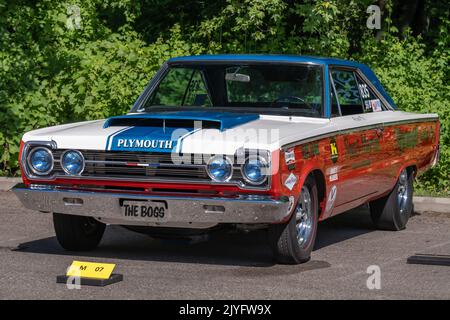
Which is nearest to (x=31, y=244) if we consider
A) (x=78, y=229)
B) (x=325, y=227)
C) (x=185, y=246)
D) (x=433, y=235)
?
(x=78, y=229)

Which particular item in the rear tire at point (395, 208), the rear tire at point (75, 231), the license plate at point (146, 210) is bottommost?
the rear tire at point (395, 208)

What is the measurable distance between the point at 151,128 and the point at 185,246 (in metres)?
1.45

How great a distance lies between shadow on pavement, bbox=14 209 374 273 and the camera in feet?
29.5

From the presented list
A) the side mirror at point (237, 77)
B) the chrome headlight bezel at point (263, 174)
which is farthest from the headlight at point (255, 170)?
the side mirror at point (237, 77)

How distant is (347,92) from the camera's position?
10320mm

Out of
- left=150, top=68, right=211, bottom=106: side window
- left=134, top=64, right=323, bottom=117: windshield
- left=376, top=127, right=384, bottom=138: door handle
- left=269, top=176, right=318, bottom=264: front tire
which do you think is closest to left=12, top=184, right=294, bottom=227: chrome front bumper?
left=269, top=176, right=318, bottom=264: front tire

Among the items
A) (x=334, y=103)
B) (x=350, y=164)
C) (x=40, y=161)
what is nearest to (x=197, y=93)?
(x=334, y=103)

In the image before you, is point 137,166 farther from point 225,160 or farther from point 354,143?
point 354,143

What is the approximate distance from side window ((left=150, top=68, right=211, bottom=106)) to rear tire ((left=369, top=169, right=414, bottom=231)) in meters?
2.11

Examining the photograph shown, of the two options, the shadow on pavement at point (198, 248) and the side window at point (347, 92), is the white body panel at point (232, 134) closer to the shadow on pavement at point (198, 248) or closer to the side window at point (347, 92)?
the side window at point (347, 92)

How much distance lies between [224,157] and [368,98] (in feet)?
9.52

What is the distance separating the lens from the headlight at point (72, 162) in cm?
874

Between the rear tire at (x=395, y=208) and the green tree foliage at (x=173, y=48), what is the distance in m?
2.26
